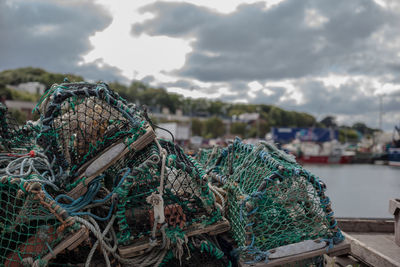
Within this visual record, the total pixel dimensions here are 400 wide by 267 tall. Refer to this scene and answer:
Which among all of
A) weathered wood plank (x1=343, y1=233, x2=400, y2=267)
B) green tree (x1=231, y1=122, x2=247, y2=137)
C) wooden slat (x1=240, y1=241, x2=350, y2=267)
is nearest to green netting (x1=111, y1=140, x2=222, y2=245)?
wooden slat (x1=240, y1=241, x2=350, y2=267)

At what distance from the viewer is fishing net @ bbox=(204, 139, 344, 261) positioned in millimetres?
2373

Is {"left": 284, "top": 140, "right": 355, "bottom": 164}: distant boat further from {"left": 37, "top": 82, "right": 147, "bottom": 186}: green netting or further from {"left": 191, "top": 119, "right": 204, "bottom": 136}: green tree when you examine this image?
{"left": 37, "top": 82, "right": 147, "bottom": 186}: green netting

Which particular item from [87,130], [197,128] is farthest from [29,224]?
[197,128]

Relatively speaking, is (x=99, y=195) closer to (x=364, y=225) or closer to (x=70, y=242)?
(x=70, y=242)

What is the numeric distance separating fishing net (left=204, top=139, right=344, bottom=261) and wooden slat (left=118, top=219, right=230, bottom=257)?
0.16 meters

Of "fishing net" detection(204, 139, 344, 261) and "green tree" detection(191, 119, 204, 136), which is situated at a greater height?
"fishing net" detection(204, 139, 344, 261)

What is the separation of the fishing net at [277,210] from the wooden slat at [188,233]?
155 millimetres

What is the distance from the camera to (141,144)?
2.50m

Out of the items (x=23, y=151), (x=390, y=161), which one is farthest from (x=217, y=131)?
(x=23, y=151)

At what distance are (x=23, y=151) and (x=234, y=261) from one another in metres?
2.30

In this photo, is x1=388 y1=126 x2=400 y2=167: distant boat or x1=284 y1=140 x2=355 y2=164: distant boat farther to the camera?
x1=284 y1=140 x2=355 y2=164: distant boat

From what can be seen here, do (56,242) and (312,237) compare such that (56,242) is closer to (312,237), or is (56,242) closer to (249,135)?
(312,237)

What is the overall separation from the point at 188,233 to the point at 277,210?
28.3 inches

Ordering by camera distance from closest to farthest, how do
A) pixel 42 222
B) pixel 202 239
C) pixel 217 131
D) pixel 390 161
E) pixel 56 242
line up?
pixel 56 242, pixel 42 222, pixel 202 239, pixel 390 161, pixel 217 131
